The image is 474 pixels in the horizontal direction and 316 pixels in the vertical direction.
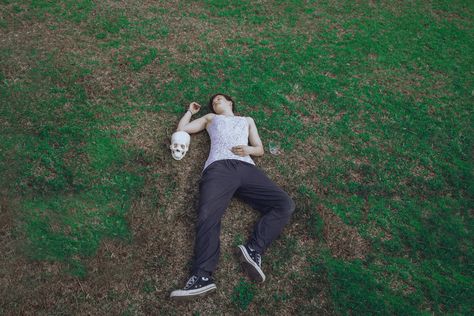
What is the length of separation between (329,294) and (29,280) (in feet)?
12.8

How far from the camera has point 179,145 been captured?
5727mm

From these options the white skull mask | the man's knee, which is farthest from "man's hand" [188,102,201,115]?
the man's knee

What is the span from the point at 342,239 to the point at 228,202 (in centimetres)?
182

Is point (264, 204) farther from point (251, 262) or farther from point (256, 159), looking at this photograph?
point (256, 159)

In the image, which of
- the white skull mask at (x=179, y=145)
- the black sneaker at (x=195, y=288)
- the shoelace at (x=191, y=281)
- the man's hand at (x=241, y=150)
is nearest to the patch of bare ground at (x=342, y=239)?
the man's hand at (x=241, y=150)

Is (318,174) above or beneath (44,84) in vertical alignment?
beneath

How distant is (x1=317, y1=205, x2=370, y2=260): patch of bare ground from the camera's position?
5113 millimetres

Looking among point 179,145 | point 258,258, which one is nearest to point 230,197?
point 258,258

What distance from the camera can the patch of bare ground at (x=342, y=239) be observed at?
511 centimetres

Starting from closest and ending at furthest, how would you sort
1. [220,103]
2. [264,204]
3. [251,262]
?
[251,262] → [264,204] → [220,103]

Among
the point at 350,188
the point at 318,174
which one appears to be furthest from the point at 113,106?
the point at 350,188

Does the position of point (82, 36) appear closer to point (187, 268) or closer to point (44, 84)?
point (44, 84)

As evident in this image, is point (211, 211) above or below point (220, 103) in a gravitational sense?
below

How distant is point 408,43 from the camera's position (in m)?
8.62
